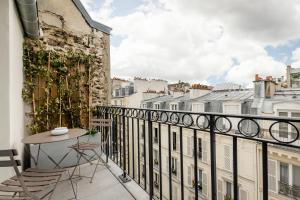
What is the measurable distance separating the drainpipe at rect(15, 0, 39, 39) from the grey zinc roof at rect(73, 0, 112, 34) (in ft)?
5.26

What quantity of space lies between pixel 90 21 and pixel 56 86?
2.07m

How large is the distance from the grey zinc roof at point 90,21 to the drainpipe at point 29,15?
1.60 meters

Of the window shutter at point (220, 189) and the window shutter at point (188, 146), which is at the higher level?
the window shutter at point (188, 146)

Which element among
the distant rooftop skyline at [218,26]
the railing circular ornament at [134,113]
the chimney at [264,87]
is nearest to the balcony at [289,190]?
the chimney at [264,87]

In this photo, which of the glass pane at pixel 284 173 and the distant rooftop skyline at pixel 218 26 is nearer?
the distant rooftop skyline at pixel 218 26

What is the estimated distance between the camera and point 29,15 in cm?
308

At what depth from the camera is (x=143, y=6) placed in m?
7.16

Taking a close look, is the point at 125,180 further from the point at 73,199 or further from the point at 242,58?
the point at 242,58

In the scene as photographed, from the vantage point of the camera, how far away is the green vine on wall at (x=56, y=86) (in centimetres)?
420

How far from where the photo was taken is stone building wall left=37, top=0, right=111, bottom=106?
471 centimetres

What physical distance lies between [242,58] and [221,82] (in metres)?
10.4

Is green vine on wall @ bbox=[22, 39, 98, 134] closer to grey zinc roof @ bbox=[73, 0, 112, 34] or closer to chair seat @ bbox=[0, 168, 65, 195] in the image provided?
grey zinc roof @ bbox=[73, 0, 112, 34]

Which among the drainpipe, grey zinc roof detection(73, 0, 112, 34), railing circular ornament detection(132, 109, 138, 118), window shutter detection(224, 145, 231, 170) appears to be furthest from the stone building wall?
window shutter detection(224, 145, 231, 170)

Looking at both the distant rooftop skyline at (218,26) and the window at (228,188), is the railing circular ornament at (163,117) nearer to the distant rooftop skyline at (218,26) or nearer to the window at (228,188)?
the distant rooftop skyline at (218,26)
